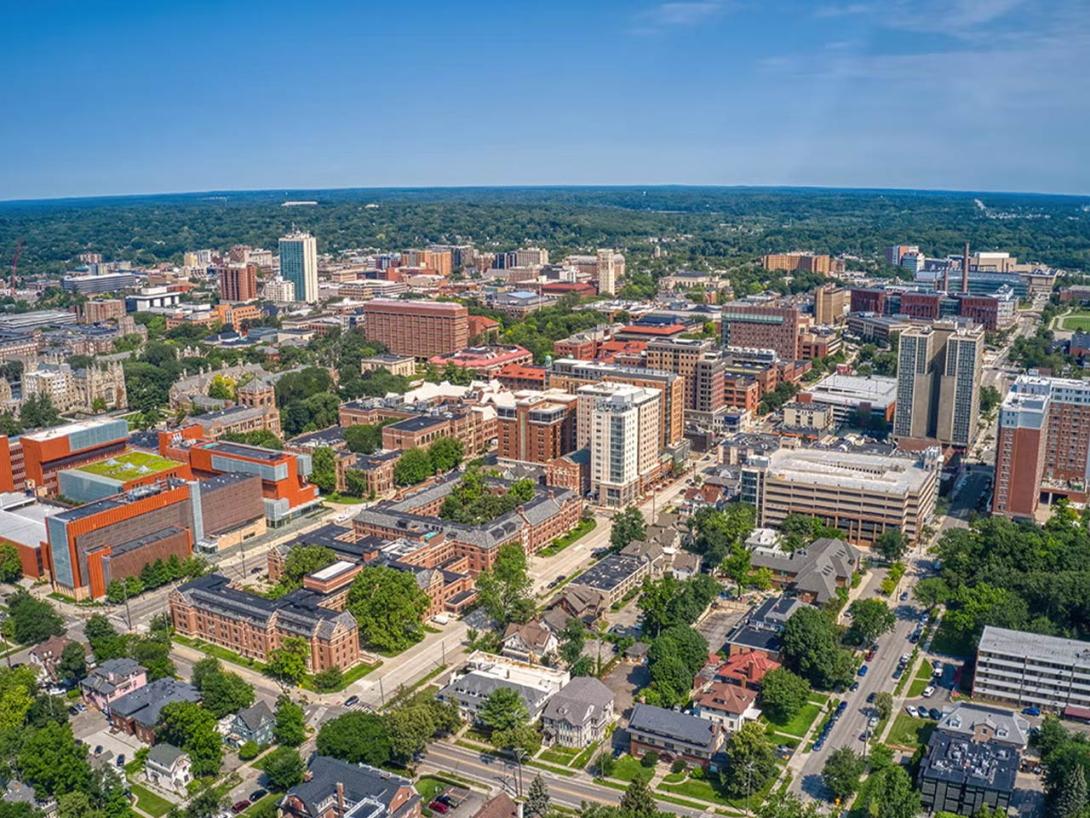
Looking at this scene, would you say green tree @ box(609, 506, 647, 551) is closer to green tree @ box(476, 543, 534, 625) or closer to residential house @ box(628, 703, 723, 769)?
green tree @ box(476, 543, 534, 625)

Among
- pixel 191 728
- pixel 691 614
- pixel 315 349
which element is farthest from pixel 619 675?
pixel 315 349

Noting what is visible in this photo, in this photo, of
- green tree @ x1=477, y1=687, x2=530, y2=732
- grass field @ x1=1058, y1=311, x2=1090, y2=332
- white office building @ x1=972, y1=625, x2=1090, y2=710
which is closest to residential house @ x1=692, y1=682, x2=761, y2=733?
green tree @ x1=477, y1=687, x2=530, y2=732

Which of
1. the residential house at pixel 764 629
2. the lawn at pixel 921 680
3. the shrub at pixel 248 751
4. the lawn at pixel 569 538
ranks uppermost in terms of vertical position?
the residential house at pixel 764 629

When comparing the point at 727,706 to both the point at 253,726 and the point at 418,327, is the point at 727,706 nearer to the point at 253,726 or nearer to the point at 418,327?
the point at 253,726

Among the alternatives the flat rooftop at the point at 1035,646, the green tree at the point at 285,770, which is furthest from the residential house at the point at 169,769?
the flat rooftop at the point at 1035,646

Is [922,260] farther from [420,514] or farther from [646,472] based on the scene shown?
[420,514]

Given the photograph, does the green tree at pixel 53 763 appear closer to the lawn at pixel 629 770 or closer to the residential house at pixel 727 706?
the lawn at pixel 629 770

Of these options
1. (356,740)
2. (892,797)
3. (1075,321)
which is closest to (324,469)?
(356,740)
